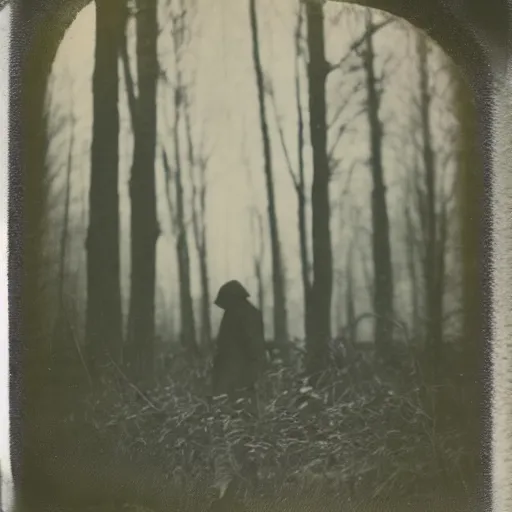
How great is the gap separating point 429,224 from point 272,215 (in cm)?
16

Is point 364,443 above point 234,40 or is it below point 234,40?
below

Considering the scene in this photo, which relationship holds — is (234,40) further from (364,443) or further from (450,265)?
(364,443)

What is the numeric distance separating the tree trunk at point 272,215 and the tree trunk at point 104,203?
5.6 inches

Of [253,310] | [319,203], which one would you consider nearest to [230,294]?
[253,310]

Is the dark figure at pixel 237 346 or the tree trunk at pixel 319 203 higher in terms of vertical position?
the tree trunk at pixel 319 203

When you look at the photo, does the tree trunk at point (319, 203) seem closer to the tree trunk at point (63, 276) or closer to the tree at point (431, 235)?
the tree at point (431, 235)

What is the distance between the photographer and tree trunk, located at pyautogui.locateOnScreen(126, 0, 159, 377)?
57 cm

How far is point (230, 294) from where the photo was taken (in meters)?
0.58

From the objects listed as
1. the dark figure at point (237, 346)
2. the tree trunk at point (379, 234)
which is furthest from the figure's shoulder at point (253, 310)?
the tree trunk at point (379, 234)

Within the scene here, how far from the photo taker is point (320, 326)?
0.57 metres

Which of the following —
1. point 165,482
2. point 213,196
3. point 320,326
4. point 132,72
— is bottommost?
point 165,482

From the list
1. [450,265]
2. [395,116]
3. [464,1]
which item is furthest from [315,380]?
[464,1]

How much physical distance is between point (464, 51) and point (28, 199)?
47 cm

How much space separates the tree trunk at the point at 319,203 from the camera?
570 millimetres
